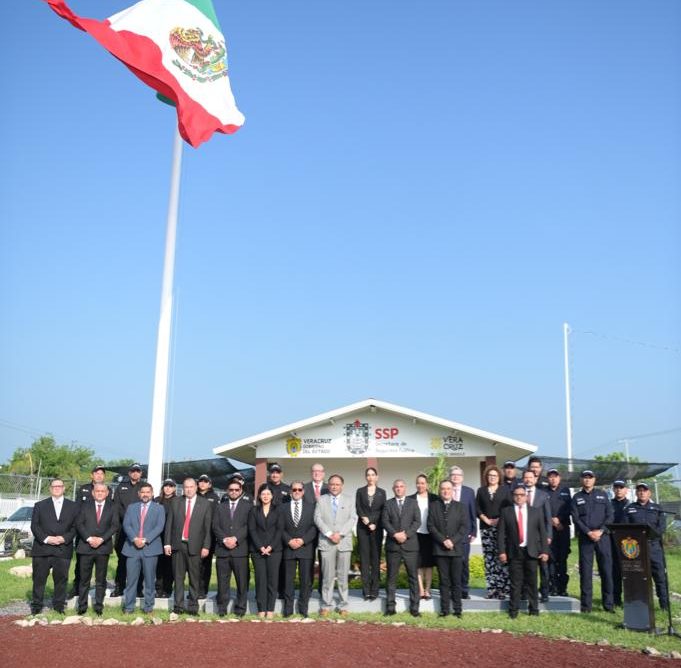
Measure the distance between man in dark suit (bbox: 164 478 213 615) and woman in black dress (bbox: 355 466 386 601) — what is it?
2.17 m

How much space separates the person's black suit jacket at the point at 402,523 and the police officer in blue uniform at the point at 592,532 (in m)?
2.38

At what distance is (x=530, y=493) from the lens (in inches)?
427

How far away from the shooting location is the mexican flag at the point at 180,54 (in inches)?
445

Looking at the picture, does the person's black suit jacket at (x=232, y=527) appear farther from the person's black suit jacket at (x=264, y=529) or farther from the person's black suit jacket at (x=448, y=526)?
the person's black suit jacket at (x=448, y=526)

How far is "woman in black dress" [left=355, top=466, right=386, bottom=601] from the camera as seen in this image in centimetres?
1054

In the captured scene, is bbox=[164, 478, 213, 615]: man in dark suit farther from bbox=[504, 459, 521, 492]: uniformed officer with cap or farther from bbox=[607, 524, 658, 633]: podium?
bbox=[607, 524, 658, 633]: podium

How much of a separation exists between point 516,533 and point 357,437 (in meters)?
9.92

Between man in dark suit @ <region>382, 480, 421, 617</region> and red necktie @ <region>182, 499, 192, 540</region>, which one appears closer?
man in dark suit @ <region>382, 480, 421, 617</region>

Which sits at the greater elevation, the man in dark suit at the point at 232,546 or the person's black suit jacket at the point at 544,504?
the person's black suit jacket at the point at 544,504

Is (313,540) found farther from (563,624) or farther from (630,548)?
(630,548)

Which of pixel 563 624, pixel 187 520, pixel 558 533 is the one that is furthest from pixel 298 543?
pixel 558 533

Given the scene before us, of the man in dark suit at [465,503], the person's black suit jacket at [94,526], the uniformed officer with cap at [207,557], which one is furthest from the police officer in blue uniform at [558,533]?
the person's black suit jacket at [94,526]

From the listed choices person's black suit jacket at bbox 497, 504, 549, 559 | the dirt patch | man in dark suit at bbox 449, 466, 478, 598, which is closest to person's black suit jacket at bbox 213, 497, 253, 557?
the dirt patch

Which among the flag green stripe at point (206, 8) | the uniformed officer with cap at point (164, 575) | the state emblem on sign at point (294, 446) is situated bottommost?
the uniformed officer with cap at point (164, 575)
